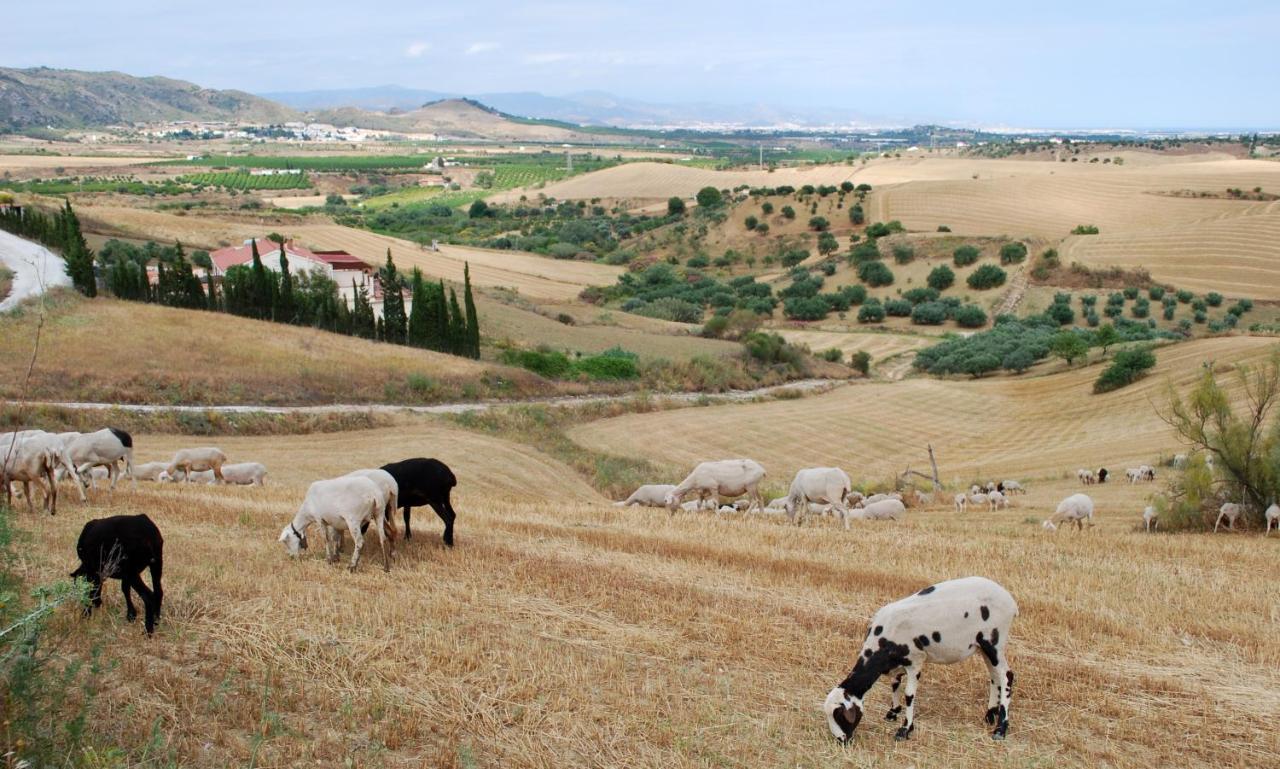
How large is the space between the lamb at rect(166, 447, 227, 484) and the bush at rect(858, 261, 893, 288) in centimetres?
9067

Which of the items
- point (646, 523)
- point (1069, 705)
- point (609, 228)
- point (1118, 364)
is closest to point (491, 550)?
point (646, 523)

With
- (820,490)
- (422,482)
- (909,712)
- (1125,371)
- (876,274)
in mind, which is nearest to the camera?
(909,712)

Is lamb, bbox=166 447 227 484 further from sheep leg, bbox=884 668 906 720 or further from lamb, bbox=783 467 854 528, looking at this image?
sheep leg, bbox=884 668 906 720

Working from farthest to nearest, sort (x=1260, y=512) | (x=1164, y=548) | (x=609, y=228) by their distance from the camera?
(x=609, y=228) → (x=1260, y=512) → (x=1164, y=548)

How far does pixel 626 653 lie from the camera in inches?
496

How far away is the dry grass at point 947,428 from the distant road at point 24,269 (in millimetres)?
35453

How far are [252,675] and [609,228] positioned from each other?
15791 cm

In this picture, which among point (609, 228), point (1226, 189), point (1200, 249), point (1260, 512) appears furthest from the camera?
point (609, 228)

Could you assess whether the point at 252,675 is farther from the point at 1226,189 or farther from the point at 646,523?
the point at 1226,189

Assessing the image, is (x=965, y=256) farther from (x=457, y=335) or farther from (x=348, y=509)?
(x=348, y=509)

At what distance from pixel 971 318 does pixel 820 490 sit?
7972 centimetres

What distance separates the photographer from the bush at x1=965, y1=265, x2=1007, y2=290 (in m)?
107

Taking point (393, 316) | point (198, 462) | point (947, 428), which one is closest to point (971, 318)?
point (947, 428)

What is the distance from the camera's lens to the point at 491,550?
1767cm
